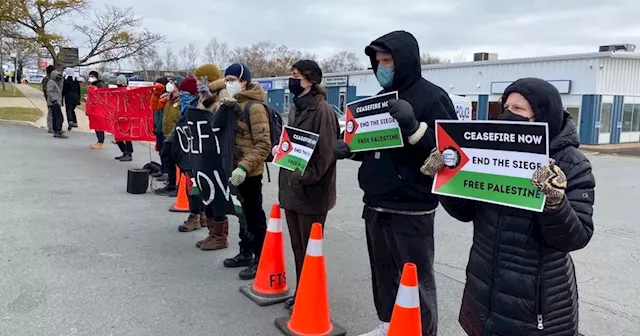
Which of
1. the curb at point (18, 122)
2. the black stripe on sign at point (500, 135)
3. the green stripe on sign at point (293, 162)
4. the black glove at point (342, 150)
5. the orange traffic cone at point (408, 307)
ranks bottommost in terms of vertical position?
the orange traffic cone at point (408, 307)

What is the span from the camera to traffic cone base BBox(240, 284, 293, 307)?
4.30 metres

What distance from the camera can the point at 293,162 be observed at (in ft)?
12.8

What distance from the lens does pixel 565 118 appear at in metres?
2.37

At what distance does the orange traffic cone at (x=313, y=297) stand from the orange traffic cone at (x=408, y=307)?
91cm

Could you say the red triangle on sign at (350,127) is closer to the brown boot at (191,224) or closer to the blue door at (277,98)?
the brown boot at (191,224)

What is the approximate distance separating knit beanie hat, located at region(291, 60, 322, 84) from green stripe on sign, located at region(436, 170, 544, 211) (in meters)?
1.77

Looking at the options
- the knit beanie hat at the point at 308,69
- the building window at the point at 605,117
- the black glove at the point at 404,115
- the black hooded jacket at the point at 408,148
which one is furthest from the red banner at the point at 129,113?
the building window at the point at 605,117

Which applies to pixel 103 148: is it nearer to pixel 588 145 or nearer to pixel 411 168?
pixel 411 168

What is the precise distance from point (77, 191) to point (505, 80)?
24.0 meters

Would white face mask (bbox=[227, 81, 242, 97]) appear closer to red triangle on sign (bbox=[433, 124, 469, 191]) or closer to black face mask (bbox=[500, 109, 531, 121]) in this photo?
red triangle on sign (bbox=[433, 124, 469, 191])

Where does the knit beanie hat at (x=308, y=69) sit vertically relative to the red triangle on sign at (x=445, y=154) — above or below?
above

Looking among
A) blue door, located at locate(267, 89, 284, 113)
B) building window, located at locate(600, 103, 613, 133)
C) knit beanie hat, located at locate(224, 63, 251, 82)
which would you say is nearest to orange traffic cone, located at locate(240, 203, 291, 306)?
knit beanie hat, located at locate(224, 63, 251, 82)

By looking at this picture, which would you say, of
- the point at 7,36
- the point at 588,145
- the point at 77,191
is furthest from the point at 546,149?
the point at 7,36

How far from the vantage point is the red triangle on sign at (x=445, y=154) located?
2418mm
